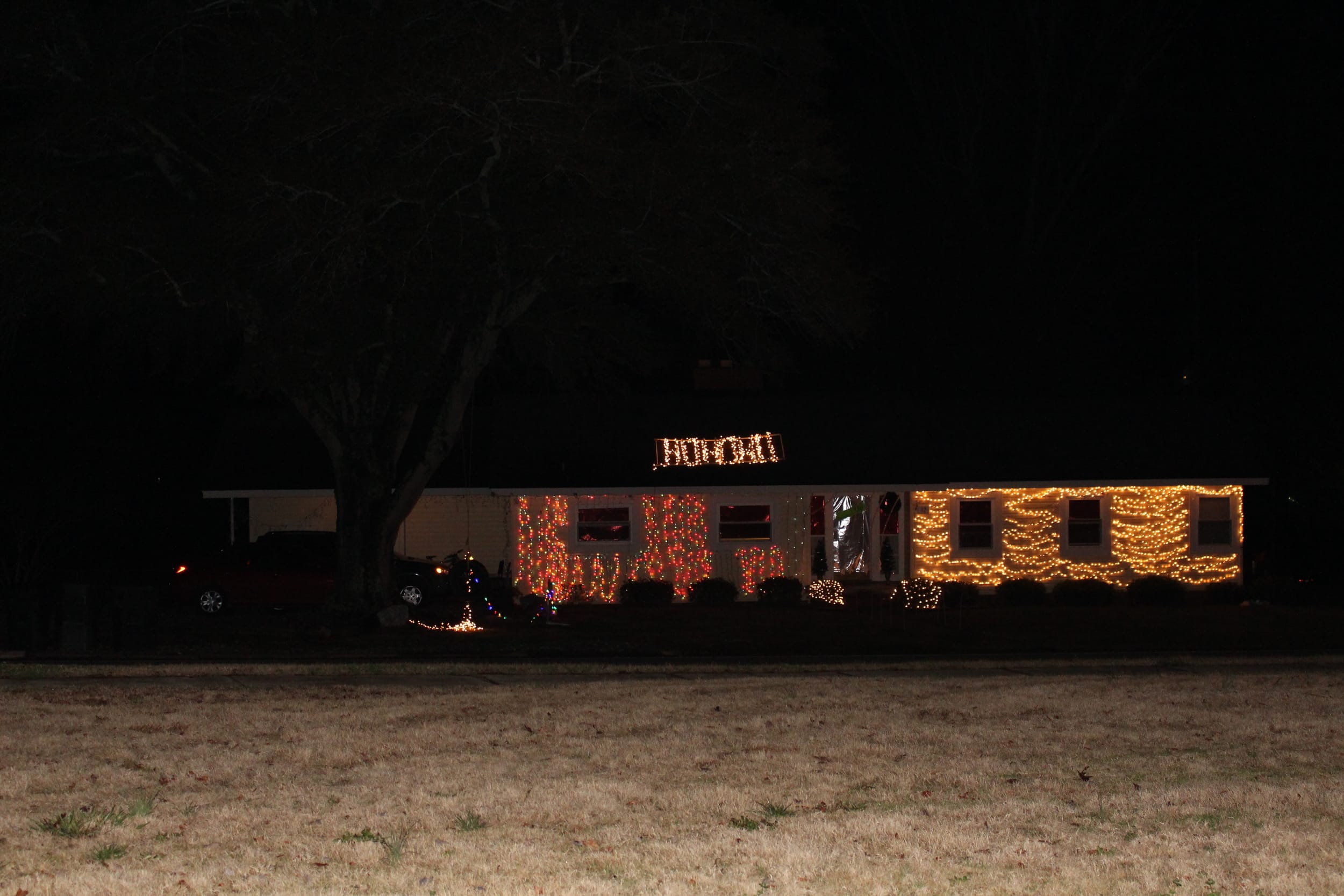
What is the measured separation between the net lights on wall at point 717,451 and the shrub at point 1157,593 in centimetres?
672

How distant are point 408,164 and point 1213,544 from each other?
17983 millimetres

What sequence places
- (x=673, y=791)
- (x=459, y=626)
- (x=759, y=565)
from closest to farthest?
(x=673, y=791), (x=459, y=626), (x=759, y=565)

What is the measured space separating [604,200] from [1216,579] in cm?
1589

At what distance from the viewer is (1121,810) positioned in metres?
8.25

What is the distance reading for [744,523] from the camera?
91.5 ft

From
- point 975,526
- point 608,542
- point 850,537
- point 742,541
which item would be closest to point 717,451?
point 742,541

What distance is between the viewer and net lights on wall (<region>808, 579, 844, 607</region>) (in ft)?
86.3

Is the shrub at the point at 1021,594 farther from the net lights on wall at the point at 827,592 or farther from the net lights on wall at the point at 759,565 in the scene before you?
the net lights on wall at the point at 759,565

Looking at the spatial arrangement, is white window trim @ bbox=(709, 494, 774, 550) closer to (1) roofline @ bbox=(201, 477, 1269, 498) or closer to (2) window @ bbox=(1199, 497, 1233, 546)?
(1) roofline @ bbox=(201, 477, 1269, 498)

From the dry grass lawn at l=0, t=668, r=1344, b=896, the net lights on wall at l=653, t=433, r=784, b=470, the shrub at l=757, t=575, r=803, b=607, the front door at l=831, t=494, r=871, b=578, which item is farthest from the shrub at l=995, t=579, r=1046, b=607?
the dry grass lawn at l=0, t=668, r=1344, b=896

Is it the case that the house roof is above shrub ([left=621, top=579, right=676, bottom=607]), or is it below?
above

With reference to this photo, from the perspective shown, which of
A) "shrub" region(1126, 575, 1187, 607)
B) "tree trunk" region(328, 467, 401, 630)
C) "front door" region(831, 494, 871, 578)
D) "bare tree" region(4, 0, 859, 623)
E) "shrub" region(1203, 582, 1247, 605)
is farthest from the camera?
"front door" region(831, 494, 871, 578)

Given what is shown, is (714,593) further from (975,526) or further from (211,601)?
(211,601)

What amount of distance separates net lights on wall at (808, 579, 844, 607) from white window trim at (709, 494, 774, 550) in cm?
123
